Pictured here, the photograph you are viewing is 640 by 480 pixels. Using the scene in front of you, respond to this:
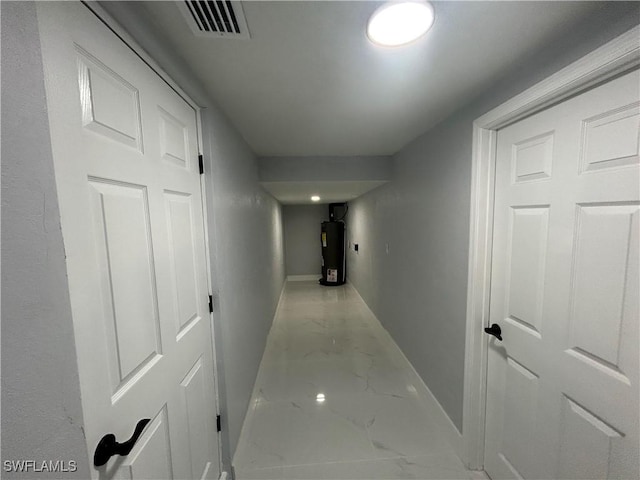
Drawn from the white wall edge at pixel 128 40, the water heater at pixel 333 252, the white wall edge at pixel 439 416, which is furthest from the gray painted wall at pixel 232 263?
the water heater at pixel 333 252

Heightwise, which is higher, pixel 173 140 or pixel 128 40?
pixel 128 40

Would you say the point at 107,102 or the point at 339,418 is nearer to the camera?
the point at 107,102

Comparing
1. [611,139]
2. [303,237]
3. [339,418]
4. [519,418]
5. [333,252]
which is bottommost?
[339,418]

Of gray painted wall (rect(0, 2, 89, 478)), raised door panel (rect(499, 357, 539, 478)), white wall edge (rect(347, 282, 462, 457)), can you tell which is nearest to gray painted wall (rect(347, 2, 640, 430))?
white wall edge (rect(347, 282, 462, 457))

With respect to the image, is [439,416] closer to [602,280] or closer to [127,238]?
[602,280]

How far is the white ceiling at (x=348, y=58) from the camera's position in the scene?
31.2 inches

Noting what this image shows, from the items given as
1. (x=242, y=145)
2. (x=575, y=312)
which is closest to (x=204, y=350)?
(x=242, y=145)

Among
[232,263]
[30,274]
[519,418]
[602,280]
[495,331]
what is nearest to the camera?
[30,274]

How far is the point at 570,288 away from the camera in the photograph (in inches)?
38.5

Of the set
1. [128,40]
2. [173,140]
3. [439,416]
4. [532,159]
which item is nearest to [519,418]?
[439,416]

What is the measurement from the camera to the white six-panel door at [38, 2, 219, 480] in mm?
572

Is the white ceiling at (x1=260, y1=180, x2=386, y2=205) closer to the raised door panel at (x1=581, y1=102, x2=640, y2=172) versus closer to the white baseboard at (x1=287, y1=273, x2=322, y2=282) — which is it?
the raised door panel at (x1=581, y1=102, x2=640, y2=172)

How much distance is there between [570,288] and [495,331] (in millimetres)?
491

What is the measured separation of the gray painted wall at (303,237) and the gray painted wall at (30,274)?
5.77 metres
